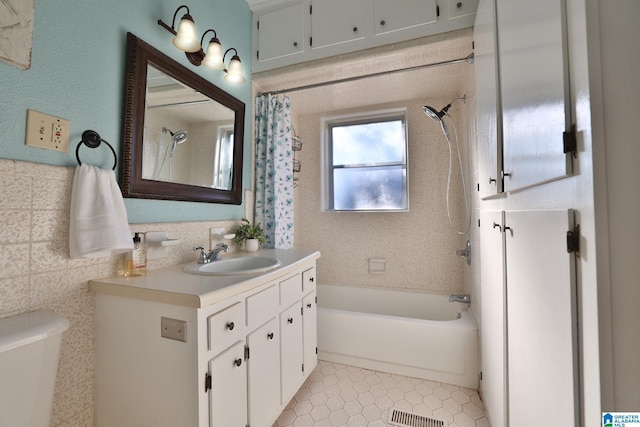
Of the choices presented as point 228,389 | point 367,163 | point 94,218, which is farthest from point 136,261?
point 367,163

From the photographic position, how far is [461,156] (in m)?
2.16

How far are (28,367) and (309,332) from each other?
1.23 meters

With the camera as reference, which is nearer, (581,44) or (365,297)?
(581,44)

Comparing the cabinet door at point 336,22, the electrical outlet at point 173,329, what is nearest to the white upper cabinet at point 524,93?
the cabinet door at point 336,22

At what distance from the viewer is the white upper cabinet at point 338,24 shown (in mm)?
1545

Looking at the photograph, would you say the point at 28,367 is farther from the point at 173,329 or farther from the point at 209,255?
the point at 209,255

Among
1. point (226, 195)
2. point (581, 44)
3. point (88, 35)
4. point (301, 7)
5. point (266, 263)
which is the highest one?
point (301, 7)

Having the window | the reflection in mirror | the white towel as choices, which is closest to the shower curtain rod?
the reflection in mirror

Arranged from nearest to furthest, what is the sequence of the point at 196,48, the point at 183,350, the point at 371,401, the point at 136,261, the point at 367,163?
the point at 183,350
the point at 136,261
the point at 196,48
the point at 371,401
the point at 367,163

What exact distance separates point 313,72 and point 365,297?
6.71 feet

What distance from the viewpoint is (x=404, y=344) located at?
1731 mm

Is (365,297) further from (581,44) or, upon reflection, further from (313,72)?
(581,44)

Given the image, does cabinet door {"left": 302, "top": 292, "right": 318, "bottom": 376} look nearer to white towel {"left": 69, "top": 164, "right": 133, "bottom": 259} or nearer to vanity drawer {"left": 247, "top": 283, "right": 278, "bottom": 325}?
vanity drawer {"left": 247, "top": 283, "right": 278, "bottom": 325}

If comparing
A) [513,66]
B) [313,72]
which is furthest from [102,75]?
[513,66]
